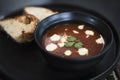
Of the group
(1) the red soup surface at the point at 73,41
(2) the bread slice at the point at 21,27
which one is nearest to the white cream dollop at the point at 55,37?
(1) the red soup surface at the point at 73,41

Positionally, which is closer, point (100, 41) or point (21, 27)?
point (100, 41)

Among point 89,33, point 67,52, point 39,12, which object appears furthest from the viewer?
point 39,12

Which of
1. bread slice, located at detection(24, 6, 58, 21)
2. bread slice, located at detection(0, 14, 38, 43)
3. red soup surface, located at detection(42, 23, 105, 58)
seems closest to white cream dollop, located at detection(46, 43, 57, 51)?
red soup surface, located at detection(42, 23, 105, 58)

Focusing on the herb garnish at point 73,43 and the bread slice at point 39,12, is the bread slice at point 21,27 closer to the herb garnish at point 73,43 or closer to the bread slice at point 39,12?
the bread slice at point 39,12

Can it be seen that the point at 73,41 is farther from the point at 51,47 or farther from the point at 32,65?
the point at 32,65

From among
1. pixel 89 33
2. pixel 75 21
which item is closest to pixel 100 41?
pixel 89 33

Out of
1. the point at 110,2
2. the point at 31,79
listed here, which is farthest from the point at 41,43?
the point at 110,2

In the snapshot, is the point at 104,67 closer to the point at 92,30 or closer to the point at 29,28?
the point at 92,30
